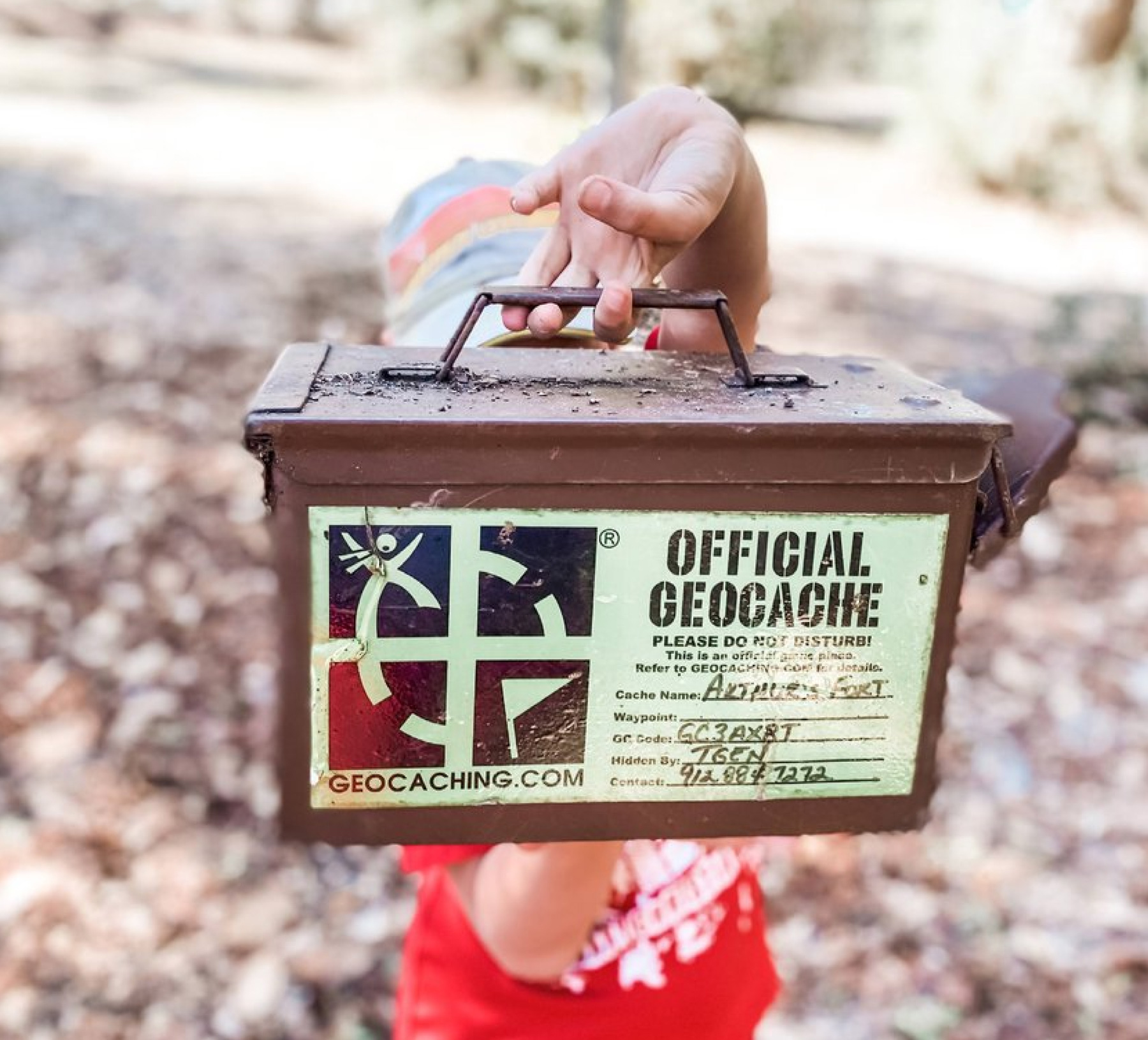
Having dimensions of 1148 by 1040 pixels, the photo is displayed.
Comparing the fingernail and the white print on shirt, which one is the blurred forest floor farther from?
the fingernail

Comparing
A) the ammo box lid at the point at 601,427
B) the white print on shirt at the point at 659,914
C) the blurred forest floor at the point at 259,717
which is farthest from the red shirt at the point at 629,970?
the blurred forest floor at the point at 259,717

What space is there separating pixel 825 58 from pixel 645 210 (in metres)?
18.3

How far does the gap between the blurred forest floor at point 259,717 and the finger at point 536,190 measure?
1916 millimetres

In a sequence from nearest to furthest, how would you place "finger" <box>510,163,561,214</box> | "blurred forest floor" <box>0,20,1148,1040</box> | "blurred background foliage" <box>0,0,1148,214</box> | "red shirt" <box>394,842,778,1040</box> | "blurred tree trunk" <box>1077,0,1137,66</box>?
"finger" <box>510,163,561,214</box>, "red shirt" <box>394,842,778,1040</box>, "blurred forest floor" <box>0,20,1148,1040</box>, "blurred tree trunk" <box>1077,0,1137,66</box>, "blurred background foliage" <box>0,0,1148,214</box>

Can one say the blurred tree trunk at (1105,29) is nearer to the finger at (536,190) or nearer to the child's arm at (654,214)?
the child's arm at (654,214)

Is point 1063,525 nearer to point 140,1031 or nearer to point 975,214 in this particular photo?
point 140,1031

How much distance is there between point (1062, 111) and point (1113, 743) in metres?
7.31

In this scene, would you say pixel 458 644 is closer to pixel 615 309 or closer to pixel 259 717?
pixel 615 309

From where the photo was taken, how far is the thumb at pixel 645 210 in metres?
0.91

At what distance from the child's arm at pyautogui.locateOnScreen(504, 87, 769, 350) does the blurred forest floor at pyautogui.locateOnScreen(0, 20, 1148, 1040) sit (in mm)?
1828

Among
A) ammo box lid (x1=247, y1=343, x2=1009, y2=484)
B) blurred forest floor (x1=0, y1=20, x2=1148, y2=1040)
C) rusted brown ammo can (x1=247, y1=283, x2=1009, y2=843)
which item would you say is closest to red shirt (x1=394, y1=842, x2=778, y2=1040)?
rusted brown ammo can (x1=247, y1=283, x2=1009, y2=843)

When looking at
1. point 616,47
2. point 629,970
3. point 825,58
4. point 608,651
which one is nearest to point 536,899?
point 629,970

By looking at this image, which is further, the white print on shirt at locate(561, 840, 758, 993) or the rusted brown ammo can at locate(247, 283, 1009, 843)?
the white print on shirt at locate(561, 840, 758, 993)

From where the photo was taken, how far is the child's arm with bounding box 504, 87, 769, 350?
93cm
